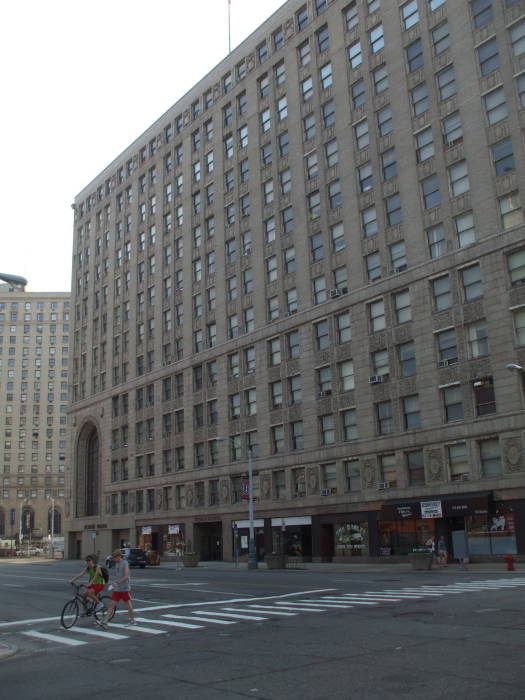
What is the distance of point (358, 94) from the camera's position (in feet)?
181

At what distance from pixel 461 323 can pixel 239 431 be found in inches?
956

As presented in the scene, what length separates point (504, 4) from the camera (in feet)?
149

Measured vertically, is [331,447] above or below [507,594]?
above

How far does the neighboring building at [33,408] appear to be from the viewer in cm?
15862

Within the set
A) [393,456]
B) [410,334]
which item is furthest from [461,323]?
[393,456]

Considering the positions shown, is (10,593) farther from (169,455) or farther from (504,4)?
(504,4)

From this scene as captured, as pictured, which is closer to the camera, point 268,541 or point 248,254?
point 268,541

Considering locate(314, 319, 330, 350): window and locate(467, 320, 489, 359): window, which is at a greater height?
locate(314, 319, 330, 350): window

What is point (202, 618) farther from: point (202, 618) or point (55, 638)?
point (55, 638)

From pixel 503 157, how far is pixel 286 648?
39053mm

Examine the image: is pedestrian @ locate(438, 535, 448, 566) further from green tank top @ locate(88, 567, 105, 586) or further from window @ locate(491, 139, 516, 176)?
green tank top @ locate(88, 567, 105, 586)

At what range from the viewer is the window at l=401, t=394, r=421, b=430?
4706 cm

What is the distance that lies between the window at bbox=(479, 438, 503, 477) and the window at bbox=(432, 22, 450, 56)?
89.8 ft

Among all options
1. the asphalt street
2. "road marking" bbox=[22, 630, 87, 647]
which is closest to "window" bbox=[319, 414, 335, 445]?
the asphalt street
